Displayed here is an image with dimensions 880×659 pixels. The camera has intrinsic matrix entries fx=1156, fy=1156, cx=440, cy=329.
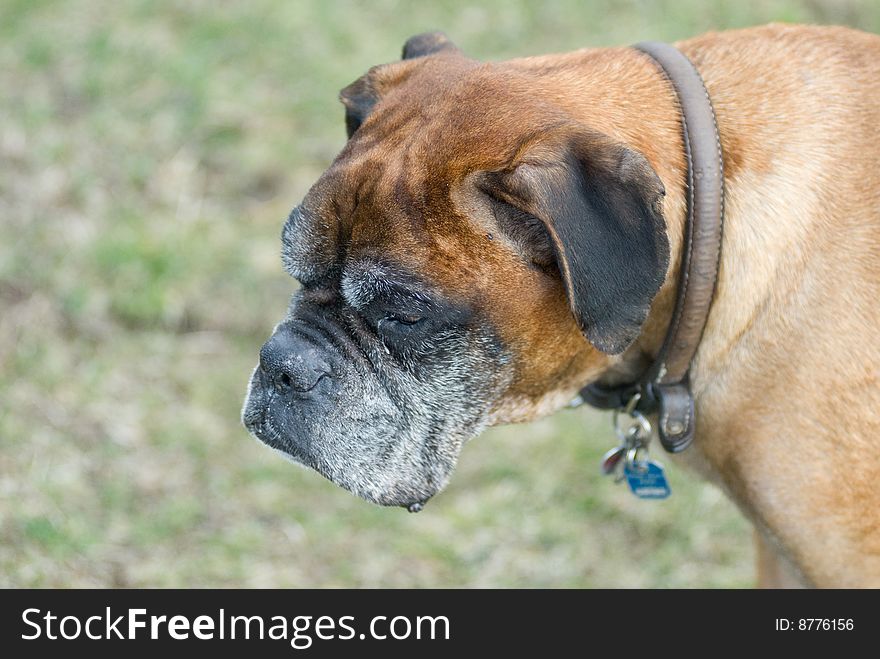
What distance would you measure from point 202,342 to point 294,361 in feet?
8.91

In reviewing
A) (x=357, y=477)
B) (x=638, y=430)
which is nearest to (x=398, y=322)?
(x=357, y=477)

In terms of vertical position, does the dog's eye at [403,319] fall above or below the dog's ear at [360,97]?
below

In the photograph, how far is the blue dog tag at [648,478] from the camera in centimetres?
372

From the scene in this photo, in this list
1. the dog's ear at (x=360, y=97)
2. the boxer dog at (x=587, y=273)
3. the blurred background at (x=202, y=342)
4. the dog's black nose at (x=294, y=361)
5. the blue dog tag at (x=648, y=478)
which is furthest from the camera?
the blurred background at (x=202, y=342)

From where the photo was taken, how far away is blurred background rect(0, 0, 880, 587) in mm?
4809

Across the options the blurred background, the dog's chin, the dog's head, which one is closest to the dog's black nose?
the dog's head

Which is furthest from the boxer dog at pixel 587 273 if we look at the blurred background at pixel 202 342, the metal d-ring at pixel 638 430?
the blurred background at pixel 202 342

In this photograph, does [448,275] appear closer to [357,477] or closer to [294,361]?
[294,361]

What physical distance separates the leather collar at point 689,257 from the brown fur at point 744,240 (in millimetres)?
41

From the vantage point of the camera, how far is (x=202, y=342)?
5.81 meters

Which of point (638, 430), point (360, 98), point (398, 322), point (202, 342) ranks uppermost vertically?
point (360, 98)

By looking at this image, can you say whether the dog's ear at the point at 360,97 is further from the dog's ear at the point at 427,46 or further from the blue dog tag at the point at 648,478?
the blue dog tag at the point at 648,478
